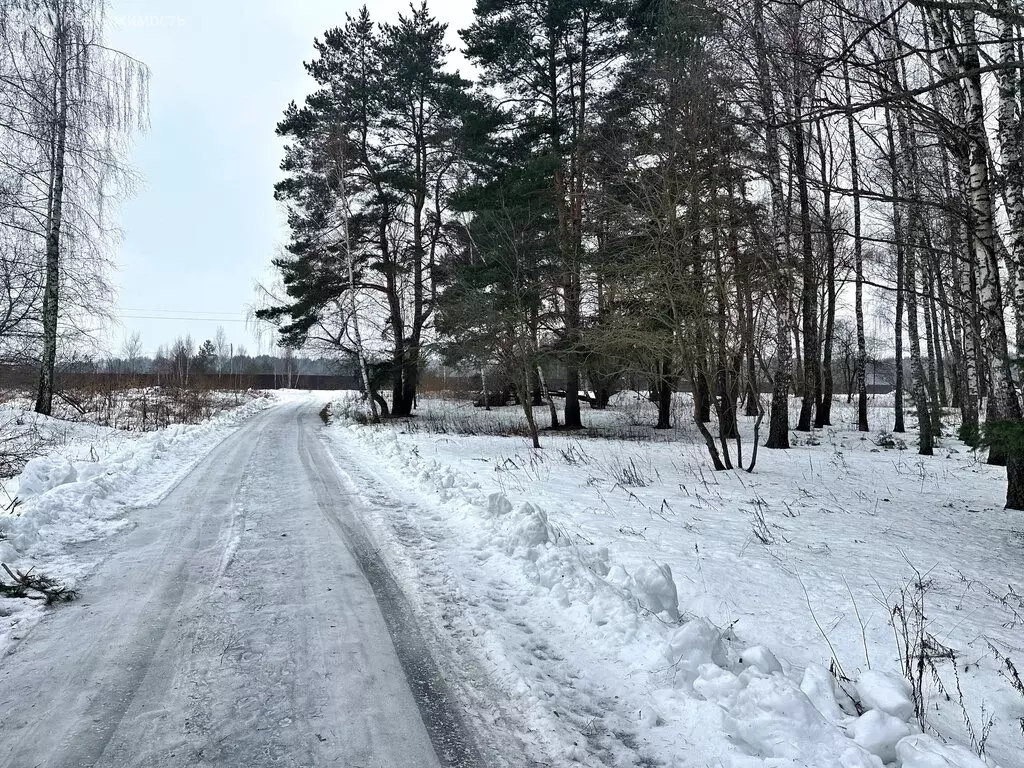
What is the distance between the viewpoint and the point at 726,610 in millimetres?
3801

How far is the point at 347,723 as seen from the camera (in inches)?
97.0

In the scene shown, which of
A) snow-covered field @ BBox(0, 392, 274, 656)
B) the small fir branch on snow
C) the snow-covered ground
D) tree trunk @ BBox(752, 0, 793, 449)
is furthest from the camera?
tree trunk @ BBox(752, 0, 793, 449)

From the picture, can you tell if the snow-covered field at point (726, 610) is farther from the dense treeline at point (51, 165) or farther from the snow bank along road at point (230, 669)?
the dense treeline at point (51, 165)

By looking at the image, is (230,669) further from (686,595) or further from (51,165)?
(51,165)

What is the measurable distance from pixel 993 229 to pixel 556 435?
11075 millimetres

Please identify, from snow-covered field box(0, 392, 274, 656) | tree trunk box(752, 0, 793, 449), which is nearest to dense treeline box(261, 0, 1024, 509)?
tree trunk box(752, 0, 793, 449)

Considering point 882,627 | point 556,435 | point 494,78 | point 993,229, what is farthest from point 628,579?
point 494,78

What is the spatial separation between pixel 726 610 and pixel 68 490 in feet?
23.2

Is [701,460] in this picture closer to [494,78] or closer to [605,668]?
[605,668]

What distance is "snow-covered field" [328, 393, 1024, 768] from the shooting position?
2402 mm

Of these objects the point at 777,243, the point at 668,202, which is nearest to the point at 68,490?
the point at 668,202

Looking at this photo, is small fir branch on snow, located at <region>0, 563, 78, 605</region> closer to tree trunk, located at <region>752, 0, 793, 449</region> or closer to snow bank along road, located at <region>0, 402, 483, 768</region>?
snow bank along road, located at <region>0, 402, 483, 768</region>

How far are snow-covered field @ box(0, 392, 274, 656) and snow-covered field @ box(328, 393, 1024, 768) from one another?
2548 mm

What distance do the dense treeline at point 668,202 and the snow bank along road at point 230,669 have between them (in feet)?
16.4
